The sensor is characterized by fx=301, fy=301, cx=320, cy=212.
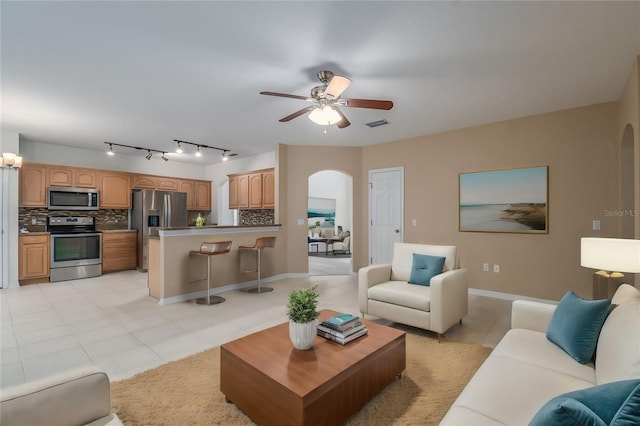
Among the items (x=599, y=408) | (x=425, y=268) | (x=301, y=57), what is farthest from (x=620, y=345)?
(x=301, y=57)

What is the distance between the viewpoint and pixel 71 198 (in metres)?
5.88

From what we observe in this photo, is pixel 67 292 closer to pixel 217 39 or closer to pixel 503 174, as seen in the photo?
pixel 217 39

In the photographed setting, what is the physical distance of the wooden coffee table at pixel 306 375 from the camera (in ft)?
5.19

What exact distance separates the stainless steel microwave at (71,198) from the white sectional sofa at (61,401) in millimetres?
6087

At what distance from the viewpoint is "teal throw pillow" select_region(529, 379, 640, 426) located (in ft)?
2.53

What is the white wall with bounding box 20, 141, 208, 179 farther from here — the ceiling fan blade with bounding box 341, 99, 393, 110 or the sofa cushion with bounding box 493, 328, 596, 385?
the sofa cushion with bounding box 493, 328, 596, 385

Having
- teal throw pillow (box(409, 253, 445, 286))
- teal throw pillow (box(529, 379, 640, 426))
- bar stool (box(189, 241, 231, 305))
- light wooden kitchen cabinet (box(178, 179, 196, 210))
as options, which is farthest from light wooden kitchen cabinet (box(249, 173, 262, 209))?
teal throw pillow (box(529, 379, 640, 426))

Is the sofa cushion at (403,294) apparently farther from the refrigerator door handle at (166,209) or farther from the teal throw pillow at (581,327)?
the refrigerator door handle at (166,209)

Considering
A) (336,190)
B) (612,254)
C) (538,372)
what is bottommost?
(538,372)

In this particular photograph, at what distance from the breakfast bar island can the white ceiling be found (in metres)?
1.73

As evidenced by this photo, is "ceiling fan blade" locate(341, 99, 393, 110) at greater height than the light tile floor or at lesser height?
greater

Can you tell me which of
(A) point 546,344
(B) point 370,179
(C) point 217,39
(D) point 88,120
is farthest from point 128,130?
(A) point 546,344

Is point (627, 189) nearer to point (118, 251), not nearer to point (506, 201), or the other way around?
point (506, 201)

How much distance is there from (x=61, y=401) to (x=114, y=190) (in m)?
6.49
